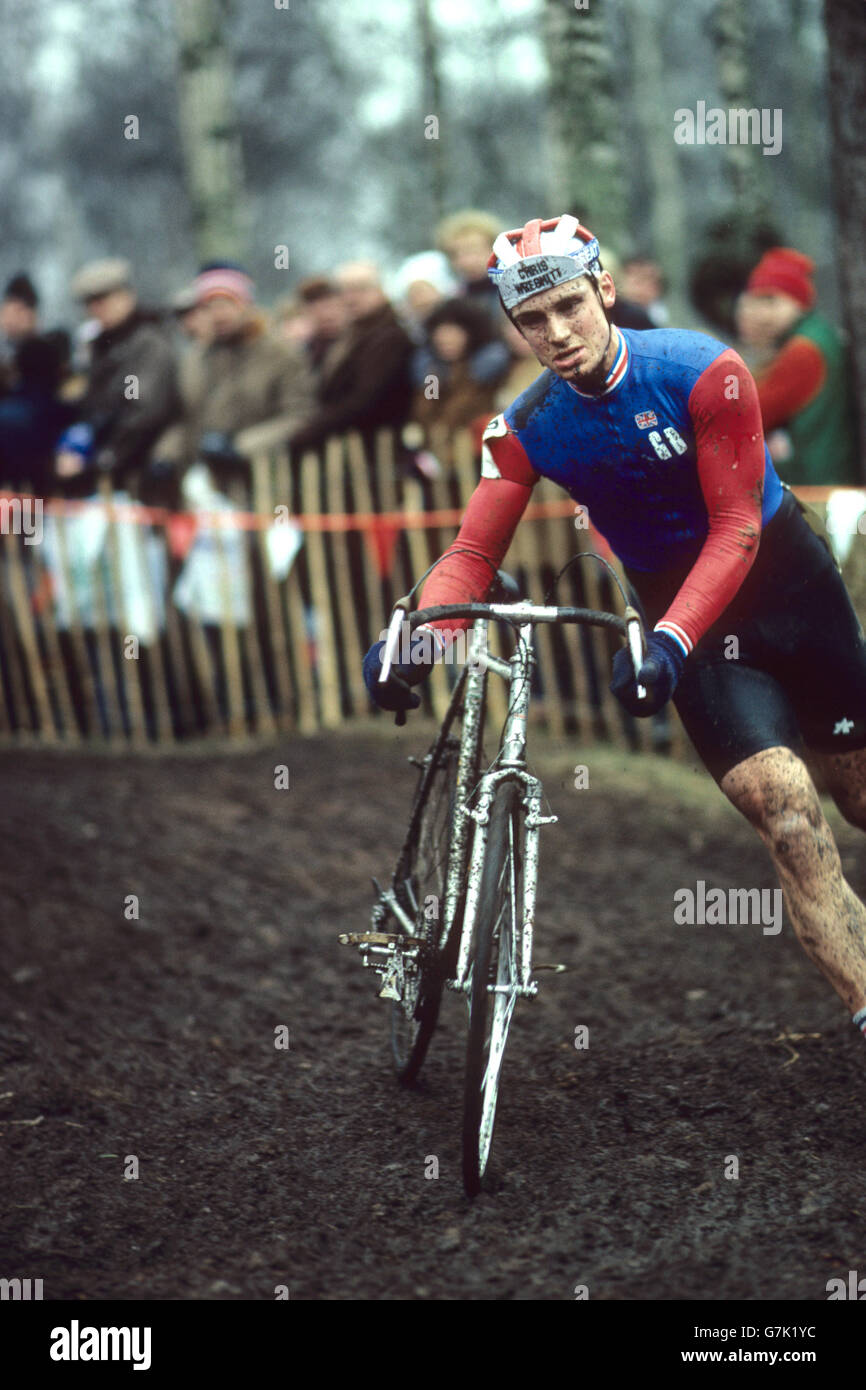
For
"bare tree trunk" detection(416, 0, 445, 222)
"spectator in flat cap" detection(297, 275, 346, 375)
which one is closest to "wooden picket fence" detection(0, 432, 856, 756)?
"spectator in flat cap" detection(297, 275, 346, 375)

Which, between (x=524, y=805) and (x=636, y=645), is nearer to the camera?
(x=636, y=645)

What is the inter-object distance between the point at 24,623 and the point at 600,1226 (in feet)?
24.0

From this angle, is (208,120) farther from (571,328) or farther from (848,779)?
(848,779)

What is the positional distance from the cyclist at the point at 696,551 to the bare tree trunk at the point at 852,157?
4.24 meters

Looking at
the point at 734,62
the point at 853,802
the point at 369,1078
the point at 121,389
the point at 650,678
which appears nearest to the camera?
the point at 650,678

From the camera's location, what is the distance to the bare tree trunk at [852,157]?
8281mm

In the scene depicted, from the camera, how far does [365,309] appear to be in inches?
361

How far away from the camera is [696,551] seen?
421cm

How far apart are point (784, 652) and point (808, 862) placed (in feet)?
2.04

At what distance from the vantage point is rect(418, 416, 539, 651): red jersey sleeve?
13.9ft

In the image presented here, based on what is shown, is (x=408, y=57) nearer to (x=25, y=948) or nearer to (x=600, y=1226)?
(x=25, y=948)

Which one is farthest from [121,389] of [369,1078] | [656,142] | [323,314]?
[656,142]
